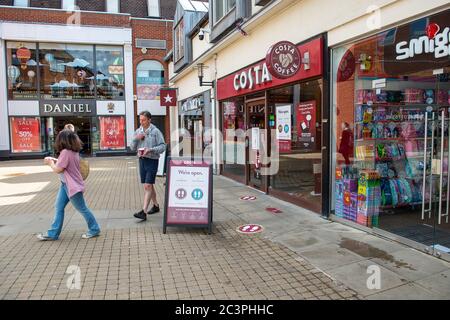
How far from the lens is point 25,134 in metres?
19.8

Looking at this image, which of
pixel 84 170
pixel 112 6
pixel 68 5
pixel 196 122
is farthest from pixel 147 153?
pixel 112 6

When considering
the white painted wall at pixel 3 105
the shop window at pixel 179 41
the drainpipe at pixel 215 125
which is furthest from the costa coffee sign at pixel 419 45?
the white painted wall at pixel 3 105

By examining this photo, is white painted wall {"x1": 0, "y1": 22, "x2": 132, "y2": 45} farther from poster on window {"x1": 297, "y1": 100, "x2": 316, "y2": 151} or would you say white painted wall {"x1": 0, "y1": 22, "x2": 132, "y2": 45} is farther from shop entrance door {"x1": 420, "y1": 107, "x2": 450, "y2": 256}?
shop entrance door {"x1": 420, "y1": 107, "x2": 450, "y2": 256}

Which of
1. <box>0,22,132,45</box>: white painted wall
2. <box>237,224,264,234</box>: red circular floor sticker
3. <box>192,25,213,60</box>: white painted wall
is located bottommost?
<box>237,224,264,234</box>: red circular floor sticker

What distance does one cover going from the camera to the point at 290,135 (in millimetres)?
7680

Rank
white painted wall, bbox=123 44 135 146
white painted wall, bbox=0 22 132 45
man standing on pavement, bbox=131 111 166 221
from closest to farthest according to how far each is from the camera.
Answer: man standing on pavement, bbox=131 111 166 221, white painted wall, bbox=0 22 132 45, white painted wall, bbox=123 44 135 146

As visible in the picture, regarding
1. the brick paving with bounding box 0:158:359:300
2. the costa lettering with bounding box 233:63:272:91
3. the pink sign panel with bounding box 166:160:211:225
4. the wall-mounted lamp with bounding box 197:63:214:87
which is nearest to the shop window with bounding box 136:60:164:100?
the wall-mounted lamp with bounding box 197:63:214:87

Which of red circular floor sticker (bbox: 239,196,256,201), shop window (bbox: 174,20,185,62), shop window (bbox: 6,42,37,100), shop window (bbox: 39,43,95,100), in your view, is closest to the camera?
red circular floor sticker (bbox: 239,196,256,201)

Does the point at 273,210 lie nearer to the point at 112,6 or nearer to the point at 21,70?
the point at 21,70

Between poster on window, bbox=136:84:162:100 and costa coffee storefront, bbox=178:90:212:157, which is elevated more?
poster on window, bbox=136:84:162:100

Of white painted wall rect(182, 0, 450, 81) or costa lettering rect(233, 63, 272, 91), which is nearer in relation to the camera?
white painted wall rect(182, 0, 450, 81)

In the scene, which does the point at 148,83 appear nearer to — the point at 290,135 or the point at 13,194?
the point at 13,194

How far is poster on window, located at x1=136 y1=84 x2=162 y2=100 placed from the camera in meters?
21.7
